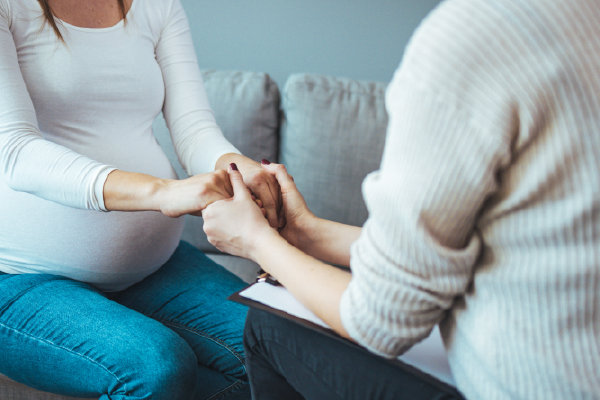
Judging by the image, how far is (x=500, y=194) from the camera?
1.47ft

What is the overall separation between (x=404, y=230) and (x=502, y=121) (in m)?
0.14

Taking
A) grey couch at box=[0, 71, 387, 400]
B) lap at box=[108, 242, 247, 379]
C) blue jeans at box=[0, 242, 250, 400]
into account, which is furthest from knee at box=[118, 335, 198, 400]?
grey couch at box=[0, 71, 387, 400]

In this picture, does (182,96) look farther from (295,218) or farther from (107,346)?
(107,346)

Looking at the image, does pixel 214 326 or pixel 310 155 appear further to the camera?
pixel 310 155

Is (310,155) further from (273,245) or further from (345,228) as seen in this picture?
(273,245)

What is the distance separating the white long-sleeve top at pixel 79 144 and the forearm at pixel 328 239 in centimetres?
31

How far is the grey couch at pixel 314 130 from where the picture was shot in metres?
1.44

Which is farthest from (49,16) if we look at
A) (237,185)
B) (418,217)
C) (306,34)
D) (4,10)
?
(306,34)

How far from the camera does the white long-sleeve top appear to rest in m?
0.81

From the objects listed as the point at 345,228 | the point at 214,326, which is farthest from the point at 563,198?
the point at 214,326

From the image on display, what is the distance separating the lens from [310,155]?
4.77 feet

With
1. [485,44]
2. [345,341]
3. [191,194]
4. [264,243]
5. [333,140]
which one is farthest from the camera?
[333,140]

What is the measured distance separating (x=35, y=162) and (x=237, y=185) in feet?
1.20

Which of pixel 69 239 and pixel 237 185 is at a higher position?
pixel 237 185
